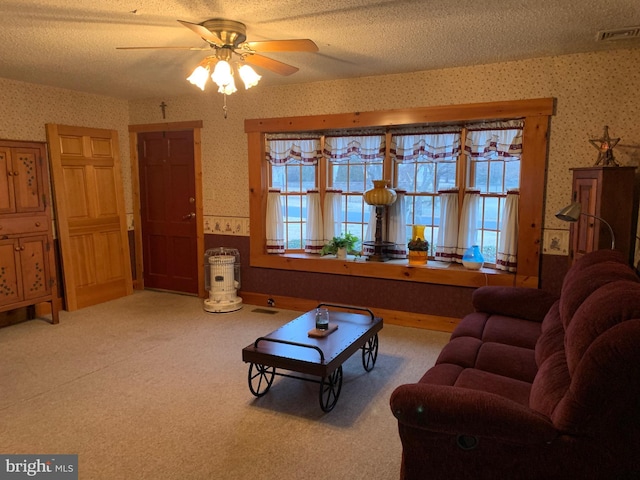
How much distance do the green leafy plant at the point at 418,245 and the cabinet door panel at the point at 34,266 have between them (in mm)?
3524

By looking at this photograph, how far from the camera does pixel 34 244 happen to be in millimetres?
4312

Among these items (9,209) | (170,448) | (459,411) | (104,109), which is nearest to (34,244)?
(9,209)

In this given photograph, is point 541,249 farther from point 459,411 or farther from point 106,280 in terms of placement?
point 106,280

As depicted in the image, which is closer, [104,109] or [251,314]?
[251,314]

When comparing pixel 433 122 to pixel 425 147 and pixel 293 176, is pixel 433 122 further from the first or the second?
pixel 293 176

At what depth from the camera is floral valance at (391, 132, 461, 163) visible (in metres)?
4.34

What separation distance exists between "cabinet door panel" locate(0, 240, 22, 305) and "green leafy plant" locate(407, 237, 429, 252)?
366cm

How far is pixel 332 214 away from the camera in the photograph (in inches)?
195

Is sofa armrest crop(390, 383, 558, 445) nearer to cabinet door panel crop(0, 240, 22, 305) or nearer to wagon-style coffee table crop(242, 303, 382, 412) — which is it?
wagon-style coffee table crop(242, 303, 382, 412)

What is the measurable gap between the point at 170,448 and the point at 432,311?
2.70 m

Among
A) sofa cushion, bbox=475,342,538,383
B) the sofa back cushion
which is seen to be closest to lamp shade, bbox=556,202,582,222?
sofa cushion, bbox=475,342,538,383

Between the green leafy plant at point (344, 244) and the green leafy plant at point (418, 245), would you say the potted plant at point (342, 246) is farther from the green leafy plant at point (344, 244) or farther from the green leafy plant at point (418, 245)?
the green leafy plant at point (418, 245)

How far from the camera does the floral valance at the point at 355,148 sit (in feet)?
15.3

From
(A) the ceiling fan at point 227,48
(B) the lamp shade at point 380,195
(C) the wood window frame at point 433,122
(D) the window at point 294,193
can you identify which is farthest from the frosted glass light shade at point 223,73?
(D) the window at point 294,193
